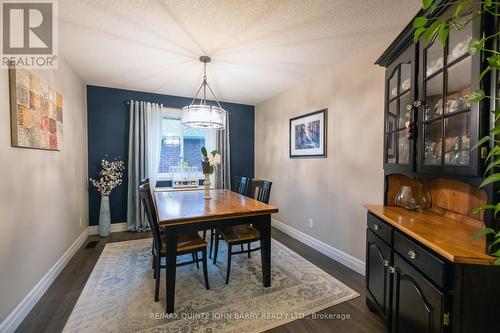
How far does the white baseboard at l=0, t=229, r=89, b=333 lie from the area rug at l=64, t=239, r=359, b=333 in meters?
0.33

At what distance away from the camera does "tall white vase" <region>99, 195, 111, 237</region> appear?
3.61 metres

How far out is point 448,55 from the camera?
1.34 m

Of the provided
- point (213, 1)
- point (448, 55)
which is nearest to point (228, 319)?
point (448, 55)

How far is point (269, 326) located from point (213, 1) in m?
2.49

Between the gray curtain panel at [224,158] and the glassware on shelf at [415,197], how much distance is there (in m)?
3.25

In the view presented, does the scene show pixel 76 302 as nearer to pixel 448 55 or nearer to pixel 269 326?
pixel 269 326

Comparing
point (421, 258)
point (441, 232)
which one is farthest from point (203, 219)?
point (441, 232)

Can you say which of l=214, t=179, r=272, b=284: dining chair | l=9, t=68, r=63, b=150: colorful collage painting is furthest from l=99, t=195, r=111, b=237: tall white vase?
l=214, t=179, r=272, b=284: dining chair

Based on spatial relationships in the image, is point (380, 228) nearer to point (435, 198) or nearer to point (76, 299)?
point (435, 198)

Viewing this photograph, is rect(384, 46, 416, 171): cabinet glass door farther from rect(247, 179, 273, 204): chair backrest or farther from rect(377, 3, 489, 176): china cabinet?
rect(247, 179, 273, 204): chair backrest

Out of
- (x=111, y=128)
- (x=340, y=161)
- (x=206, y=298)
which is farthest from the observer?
(x=111, y=128)

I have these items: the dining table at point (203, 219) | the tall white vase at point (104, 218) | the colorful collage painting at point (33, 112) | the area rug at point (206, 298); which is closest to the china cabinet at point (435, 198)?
the area rug at point (206, 298)

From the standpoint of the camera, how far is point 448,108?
1339 millimetres

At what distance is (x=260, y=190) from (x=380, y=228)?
152 cm
